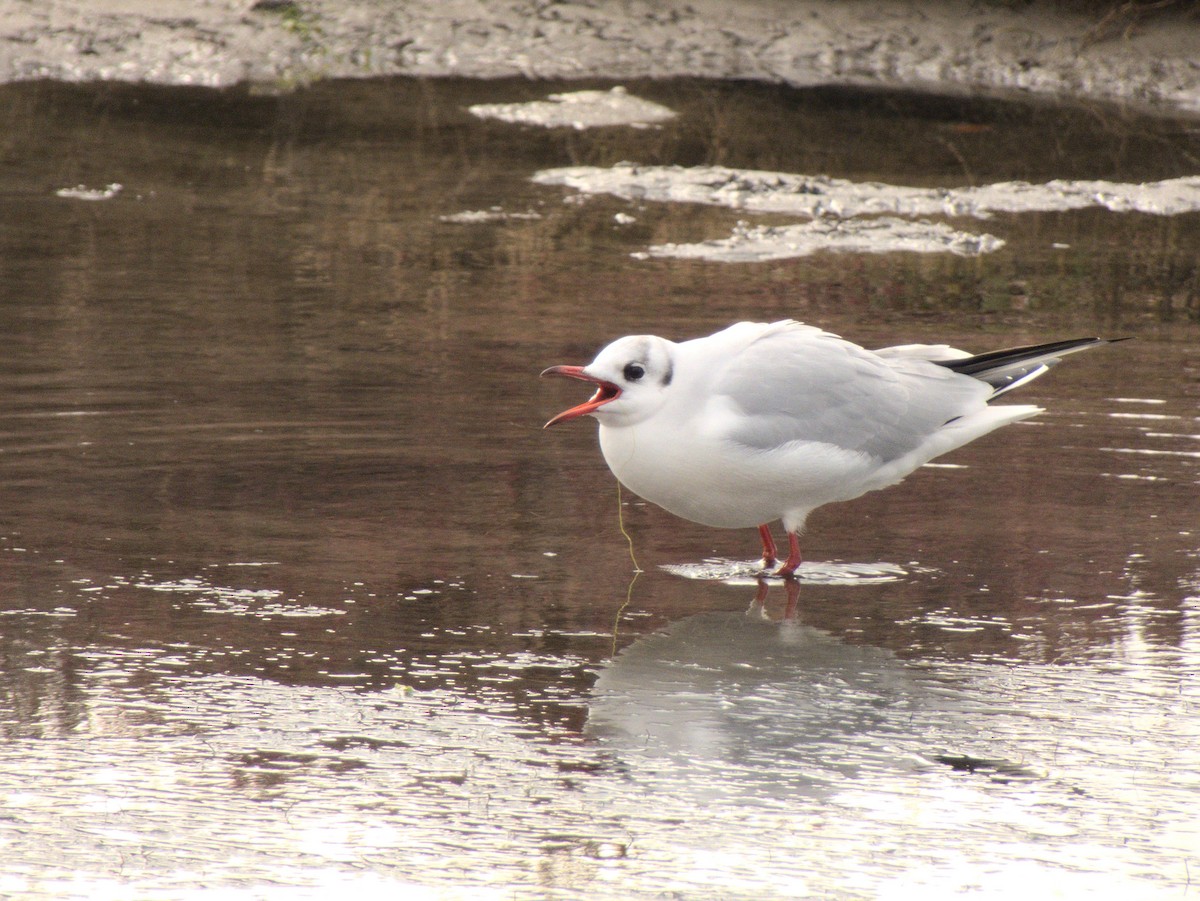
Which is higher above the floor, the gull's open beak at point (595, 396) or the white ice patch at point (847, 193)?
the white ice patch at point (847, 193)

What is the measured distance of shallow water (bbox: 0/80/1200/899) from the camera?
3.73 metres

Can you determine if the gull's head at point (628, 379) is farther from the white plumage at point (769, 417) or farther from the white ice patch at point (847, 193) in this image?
the white ice patch at point (847, 193)

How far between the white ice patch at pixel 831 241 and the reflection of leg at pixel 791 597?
496 cm

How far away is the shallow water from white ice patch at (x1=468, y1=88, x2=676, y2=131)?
107 inches

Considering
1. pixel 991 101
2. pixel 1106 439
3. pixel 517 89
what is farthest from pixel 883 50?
pixel 1106 439

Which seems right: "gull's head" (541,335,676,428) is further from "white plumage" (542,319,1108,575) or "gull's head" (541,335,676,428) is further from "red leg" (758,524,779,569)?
"red leg" (758,524,779,569)

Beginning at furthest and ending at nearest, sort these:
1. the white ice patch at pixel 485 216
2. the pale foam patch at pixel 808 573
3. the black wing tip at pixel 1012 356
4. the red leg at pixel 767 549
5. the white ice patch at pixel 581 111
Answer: the white ice patch at pixel 581 111 < the white ice patch at pixel 485 216 < the black wing tip at pixel 1012 356 < the red leg at pixel 767 549 < the pale foam patch at pixel 808 573

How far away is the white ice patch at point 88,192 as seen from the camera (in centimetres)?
1145

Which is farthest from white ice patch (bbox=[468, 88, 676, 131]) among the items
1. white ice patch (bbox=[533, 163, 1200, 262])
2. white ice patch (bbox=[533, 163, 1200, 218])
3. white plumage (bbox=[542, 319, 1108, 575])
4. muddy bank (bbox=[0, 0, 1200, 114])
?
white plumage (bbox=[542, 319, 1108, 575])

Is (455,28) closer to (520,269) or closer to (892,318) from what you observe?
(520,269)

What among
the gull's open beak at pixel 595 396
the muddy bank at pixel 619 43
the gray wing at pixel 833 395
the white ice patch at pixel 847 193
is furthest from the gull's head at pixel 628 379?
the muddy bank at pixel 619 43

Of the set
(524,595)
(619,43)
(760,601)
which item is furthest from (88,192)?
(760,601)

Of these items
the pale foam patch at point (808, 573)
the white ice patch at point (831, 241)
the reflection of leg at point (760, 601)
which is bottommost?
the reflection of leg at point (760, 601)

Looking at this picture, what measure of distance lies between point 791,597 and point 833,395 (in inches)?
26.4
